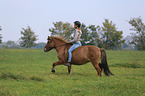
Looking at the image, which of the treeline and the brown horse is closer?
the brown horse

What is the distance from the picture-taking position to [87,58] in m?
10.3

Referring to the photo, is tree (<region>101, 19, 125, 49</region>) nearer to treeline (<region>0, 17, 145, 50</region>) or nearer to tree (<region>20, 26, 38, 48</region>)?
treeline (<region>0, 17, 145, 50</region>)

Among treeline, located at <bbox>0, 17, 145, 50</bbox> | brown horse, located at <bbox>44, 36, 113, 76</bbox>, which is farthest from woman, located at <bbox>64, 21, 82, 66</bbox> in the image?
treeline, located at <bbox>0, 17, 145, 50</bbox>

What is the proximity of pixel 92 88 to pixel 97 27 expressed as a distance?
2894 inches

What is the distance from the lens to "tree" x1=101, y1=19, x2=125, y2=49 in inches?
2694

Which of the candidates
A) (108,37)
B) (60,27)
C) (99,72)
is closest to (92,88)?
(99,72)

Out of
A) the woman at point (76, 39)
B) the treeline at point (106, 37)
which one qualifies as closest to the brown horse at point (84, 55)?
the woman at point (76, 39)

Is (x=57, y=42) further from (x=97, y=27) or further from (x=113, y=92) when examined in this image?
(x=97, y=27)

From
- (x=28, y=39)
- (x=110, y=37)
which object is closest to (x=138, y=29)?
(x=110, y=37)

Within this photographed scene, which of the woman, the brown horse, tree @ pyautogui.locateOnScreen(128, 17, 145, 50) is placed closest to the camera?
the brown horse

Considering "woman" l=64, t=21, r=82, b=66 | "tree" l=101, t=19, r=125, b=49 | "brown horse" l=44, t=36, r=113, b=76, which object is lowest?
"brown horse" l=44, t=36, r=113, b=76

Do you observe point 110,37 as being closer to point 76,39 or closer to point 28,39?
point 28,39

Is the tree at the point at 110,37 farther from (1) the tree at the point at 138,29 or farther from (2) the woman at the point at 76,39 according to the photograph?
Answer: (2) the woman at the point at 76,39

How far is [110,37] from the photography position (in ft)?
227
